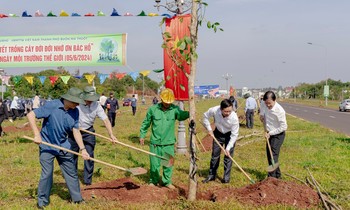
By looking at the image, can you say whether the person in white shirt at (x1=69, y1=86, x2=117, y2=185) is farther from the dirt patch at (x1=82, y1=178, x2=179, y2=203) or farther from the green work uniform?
the green work uniform

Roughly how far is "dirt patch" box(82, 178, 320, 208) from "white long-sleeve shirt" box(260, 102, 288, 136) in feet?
4.18

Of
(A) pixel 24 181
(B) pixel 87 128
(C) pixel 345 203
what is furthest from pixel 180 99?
(C) pixel 345 203

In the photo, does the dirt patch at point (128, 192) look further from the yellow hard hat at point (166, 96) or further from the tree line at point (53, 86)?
the tree line at point (53, 86)

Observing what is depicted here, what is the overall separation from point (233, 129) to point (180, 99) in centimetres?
265

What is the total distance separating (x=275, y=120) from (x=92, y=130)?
315 cm

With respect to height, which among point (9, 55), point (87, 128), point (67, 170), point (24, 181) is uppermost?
point (9, 55)

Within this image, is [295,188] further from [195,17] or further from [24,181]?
[24,181]

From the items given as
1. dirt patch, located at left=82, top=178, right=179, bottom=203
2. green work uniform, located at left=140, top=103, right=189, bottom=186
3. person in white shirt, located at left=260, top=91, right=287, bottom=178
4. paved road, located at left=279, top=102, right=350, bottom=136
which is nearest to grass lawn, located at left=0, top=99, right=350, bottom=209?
dirt patch, located at left=82, top=178, right=179, bottom=203

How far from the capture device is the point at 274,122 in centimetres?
724

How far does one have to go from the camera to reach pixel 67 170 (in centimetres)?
570

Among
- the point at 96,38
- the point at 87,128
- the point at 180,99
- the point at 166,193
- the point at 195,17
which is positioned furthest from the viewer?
the point at 96,38

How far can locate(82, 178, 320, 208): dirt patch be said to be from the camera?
5.69 m

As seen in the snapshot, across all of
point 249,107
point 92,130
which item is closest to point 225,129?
point 92,130

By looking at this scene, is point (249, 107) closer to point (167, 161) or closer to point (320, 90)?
point (167, 161)
